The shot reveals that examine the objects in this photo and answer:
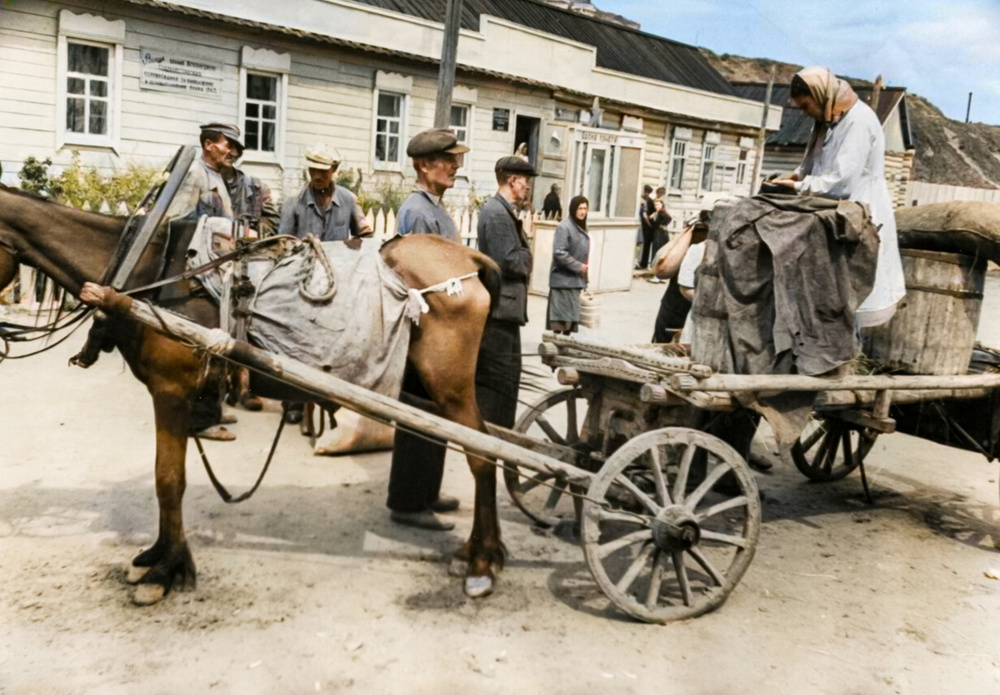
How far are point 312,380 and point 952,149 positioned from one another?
44900 mm

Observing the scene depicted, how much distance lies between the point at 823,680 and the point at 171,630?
2798 mm

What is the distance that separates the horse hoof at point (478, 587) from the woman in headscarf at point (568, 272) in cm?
482

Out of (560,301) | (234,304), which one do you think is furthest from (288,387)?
(560,301)

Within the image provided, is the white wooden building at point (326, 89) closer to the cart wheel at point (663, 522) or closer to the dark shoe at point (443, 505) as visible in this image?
the dark shoe at point (443, 505)

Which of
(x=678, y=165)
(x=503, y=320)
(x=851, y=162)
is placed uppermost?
(x=678, y=165)

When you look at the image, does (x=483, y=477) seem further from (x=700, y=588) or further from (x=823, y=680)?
(x=823, y=680)

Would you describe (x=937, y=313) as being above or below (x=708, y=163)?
below

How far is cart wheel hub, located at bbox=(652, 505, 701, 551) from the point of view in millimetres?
4289

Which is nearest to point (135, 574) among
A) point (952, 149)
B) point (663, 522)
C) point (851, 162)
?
point (663, 522)

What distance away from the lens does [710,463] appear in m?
6.70

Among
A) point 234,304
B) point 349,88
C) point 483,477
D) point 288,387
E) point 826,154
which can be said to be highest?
point 349,88

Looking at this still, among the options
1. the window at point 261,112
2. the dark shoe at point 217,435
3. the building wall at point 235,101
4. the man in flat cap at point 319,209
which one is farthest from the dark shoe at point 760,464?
the window at point 261,112

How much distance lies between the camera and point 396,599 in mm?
4449

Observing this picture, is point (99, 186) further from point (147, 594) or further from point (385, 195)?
point (147, 594)
